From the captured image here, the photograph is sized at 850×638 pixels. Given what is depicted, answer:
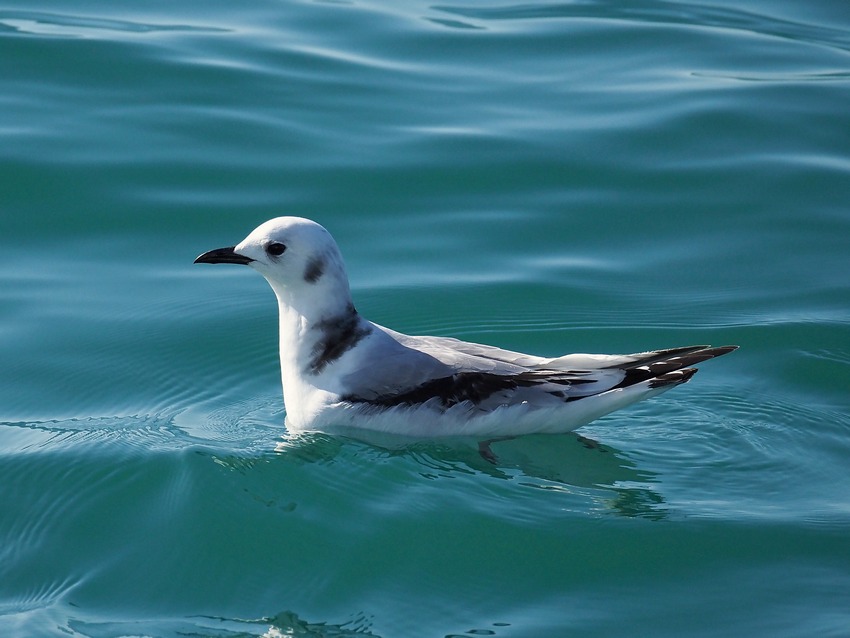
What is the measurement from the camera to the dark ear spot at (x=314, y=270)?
7766mm

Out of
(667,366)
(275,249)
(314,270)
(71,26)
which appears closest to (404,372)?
(314,270)

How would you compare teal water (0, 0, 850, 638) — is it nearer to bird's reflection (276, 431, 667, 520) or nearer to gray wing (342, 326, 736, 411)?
bird's reflection (276, 431, 667, 520)

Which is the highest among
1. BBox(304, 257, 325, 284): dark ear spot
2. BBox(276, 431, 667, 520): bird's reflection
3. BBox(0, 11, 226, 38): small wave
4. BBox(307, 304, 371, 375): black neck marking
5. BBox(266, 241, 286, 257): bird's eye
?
BBox(0, 11, 226, 38): small wave

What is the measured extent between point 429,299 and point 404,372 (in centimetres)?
233

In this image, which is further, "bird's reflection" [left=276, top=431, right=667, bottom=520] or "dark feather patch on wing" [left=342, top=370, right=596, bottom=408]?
"dark feather patch on wing" [left=342, top=370, right=596, bottom=408]

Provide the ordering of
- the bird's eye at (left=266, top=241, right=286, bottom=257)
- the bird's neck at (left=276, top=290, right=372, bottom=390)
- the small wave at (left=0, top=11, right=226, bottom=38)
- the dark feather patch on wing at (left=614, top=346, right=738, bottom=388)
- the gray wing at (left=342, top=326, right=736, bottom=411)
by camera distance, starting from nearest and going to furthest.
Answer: the dark feather patch on wing at (left=614, top=346, right=738, bottom=388), the gray wing at (left=342, top=326, right=736, bottom=411), the bird's eye at (left=266, top=241, right=286, bottom=257), the bird's neck at (left=276, top=290, right=372, bottom=390), the small wave at (left=0, top=11, right=226, bottom=38)

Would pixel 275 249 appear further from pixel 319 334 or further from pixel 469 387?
pixel 469 387

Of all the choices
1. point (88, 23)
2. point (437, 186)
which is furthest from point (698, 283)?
point (88, 23)

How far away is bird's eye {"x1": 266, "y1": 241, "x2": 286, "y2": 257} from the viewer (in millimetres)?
7746

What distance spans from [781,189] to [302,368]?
6.07 meters

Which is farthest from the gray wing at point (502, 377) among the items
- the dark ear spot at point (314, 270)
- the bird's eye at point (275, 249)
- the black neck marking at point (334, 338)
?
the bird's eye at point (275, 249)

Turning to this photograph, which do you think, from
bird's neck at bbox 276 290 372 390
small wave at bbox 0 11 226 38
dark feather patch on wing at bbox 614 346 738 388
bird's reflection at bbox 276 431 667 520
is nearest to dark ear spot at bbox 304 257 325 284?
bird's neck at bbox 276 290 372 390

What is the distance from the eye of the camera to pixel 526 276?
10.3 m

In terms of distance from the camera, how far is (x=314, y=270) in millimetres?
7793
